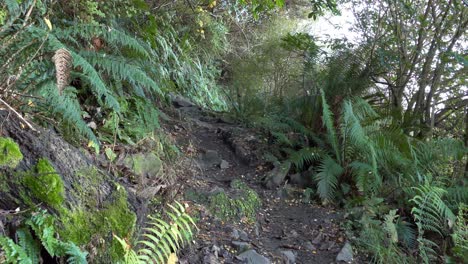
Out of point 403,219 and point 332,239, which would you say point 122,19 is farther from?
point 403,219

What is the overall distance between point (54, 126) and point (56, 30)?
0.66 meters

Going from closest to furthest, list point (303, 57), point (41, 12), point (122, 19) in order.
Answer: point (41, 12) → point (122, 19) → point (303, 57)

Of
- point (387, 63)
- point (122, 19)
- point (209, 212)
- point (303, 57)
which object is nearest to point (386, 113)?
point (387, 63)

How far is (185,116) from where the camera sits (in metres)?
5.73

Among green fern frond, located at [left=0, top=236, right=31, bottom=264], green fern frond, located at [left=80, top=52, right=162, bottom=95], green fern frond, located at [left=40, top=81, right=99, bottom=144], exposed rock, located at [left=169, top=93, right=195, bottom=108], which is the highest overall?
green fern frond, located at [left=80, top=52, right=162, bottom=95]

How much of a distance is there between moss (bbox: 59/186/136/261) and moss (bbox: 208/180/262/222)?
3.84 ft

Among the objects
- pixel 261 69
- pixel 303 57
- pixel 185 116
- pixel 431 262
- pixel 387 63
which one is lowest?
pixel 185 116

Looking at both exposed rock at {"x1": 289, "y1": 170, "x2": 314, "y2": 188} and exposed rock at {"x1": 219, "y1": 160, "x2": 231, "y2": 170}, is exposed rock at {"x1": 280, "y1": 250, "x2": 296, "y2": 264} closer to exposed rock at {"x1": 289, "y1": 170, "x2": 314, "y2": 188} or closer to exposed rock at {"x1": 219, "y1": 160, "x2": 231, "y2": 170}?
Answer: exposed rock at {"x1": 289, "y1": 170, "x2": 314, "y2": 188}

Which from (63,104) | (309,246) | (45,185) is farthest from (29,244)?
(309,246)

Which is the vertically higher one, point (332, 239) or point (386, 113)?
point (386, 113)

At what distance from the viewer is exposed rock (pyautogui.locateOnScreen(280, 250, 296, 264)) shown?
3276mm

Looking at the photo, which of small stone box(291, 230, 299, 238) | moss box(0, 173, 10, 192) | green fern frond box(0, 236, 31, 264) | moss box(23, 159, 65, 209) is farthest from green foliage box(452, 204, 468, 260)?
moss box(0, 173, 10, 192)

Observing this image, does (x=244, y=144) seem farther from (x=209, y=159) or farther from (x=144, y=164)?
(x=144, y=164)

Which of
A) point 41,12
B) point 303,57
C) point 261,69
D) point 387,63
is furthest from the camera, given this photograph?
point 261,69
